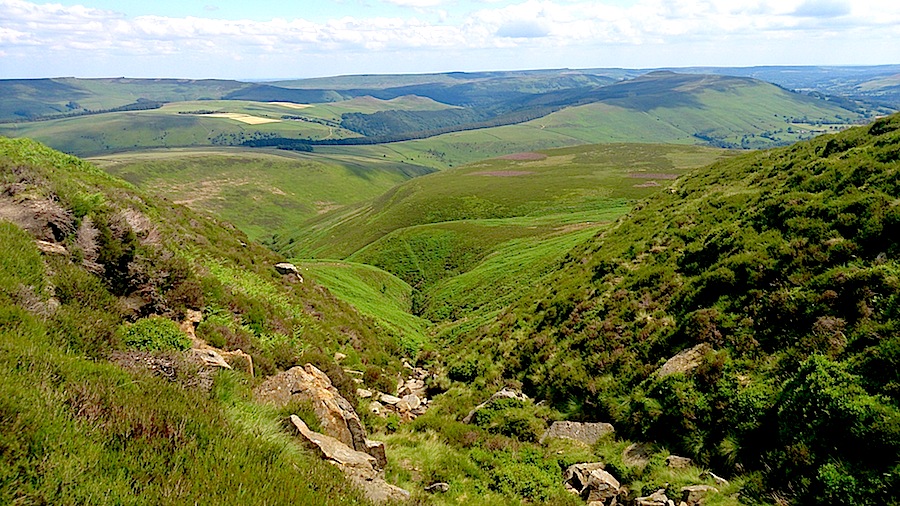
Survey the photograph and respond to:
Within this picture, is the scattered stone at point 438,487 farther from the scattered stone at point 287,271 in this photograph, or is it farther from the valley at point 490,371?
the scattered stone at point 287,271

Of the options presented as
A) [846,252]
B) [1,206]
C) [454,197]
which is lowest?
[454,197]

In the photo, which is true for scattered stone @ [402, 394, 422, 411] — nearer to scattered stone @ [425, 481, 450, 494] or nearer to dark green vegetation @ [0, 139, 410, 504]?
dark green vegetation @ [0, 139, 410, 504]

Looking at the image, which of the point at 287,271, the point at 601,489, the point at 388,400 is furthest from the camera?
the point at 287,271

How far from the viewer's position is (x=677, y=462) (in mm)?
10906

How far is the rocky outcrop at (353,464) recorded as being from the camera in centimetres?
769

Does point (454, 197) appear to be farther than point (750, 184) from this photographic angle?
Yes

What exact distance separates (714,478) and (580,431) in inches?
170

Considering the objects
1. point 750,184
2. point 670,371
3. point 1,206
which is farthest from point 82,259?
point 750,184

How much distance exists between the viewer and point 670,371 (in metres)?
13.8

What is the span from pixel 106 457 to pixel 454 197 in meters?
123

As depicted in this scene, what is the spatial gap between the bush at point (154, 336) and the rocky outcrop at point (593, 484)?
10115 millimetres

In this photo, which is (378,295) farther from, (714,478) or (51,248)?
(714,478)

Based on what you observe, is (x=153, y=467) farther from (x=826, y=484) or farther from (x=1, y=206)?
(x=1, y=206)

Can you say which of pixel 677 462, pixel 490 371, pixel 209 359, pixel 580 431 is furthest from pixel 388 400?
pixel 677 462
